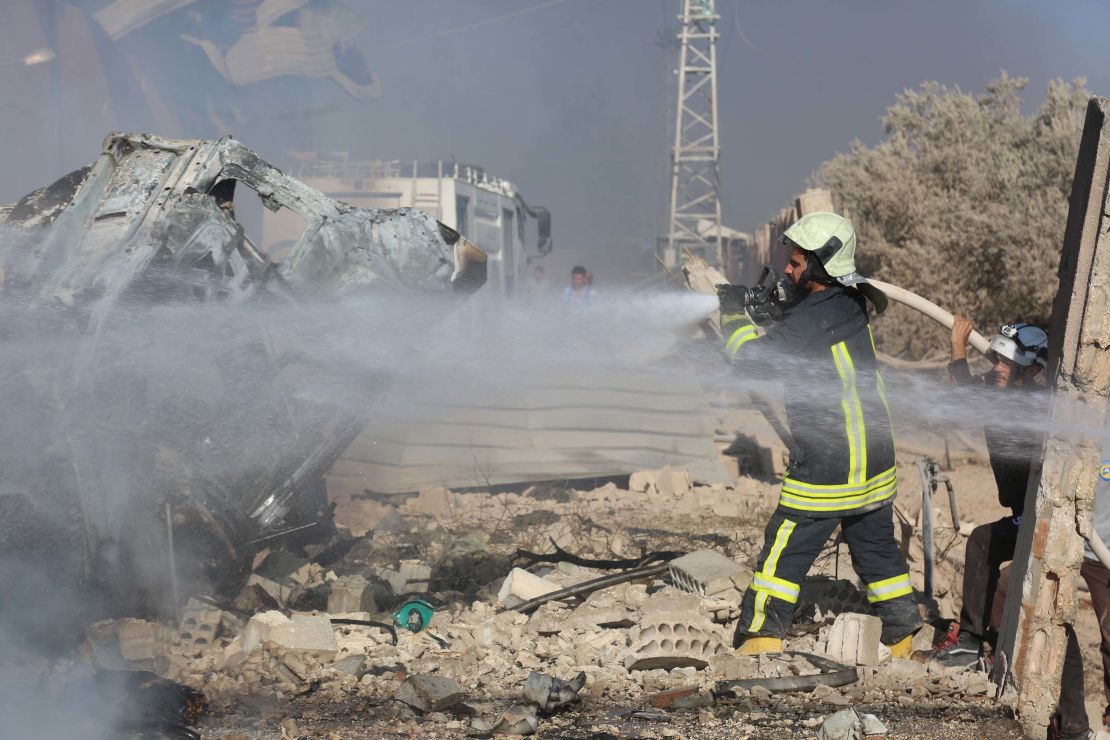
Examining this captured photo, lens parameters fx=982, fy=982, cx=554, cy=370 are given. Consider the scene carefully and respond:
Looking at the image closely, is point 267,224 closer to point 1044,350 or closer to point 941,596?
point 941,596

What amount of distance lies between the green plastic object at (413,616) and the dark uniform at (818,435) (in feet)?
4.67

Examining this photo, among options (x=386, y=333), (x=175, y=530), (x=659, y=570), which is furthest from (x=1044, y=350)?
(x=175, y=530)

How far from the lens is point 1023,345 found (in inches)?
157

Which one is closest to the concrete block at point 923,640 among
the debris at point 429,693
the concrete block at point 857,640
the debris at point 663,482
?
the concrete block at point 857,640

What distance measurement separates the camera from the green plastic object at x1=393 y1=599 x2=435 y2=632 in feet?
14.5

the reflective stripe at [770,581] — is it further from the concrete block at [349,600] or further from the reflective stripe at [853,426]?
the concrete block at [349,600]

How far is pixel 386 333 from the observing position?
502 centimetres

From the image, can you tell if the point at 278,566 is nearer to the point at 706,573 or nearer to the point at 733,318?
the point at 706,573

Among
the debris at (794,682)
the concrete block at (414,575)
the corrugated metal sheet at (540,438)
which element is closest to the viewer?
the debris at (794,682)

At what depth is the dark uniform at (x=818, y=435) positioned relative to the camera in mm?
3906

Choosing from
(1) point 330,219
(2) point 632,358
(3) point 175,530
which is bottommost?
(3) point 175,530

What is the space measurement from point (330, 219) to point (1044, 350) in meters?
3.29

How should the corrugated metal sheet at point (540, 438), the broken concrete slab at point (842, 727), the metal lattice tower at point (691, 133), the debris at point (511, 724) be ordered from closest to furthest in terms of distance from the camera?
1. the broken concrete slab at point (842, 727)
2. the debris at point (511, 724)
3. the corrugated metal sheet at point (540, 438)
4. the metal lattice tower at point (691, 133)

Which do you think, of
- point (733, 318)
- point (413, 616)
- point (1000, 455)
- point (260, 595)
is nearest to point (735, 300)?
point (733, 318)
